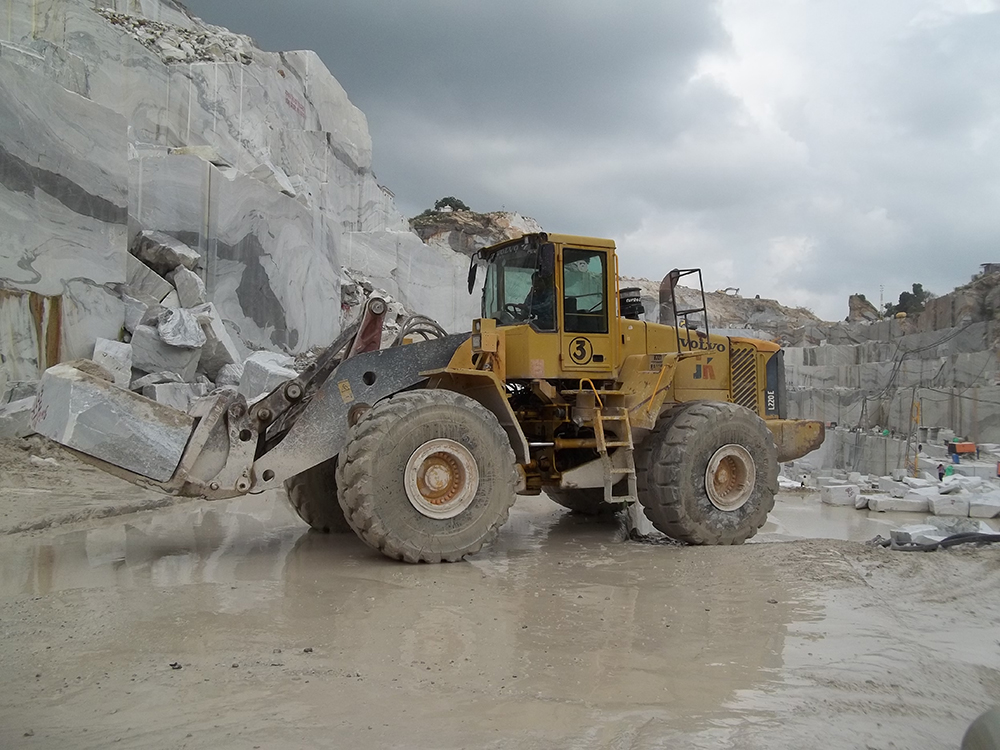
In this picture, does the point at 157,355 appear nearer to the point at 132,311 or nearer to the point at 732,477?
the point at 132,311

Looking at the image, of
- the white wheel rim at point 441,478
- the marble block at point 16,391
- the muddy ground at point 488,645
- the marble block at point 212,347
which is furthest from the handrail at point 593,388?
the marble block at point 212,347

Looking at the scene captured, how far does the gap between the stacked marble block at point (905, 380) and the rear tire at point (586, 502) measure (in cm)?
1033

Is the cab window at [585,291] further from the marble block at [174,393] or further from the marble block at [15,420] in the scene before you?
the marble block at [15,420]

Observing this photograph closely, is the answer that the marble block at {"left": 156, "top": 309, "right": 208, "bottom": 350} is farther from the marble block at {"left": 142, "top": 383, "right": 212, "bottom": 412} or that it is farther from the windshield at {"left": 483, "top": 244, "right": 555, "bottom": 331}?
the windshield at {"left": 483, "top": 244, "right": 555, "bottom": 331}

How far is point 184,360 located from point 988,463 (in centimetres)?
1276

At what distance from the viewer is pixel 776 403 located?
27.8ft

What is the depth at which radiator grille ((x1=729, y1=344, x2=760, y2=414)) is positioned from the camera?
8234mm

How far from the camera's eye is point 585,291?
6.88 metres

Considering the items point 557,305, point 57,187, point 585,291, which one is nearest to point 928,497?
point 585,291

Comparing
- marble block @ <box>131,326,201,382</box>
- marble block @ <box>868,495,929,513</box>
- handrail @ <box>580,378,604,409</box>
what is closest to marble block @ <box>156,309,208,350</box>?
marble block @ <box>131,326,201,382</box>

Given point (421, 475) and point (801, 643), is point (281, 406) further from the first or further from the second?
point (801, 643)

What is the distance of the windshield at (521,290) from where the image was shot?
22.1ft

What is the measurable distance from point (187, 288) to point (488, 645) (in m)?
10.8

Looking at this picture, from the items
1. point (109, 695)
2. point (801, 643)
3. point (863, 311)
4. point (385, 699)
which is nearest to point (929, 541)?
point (801, 643)
